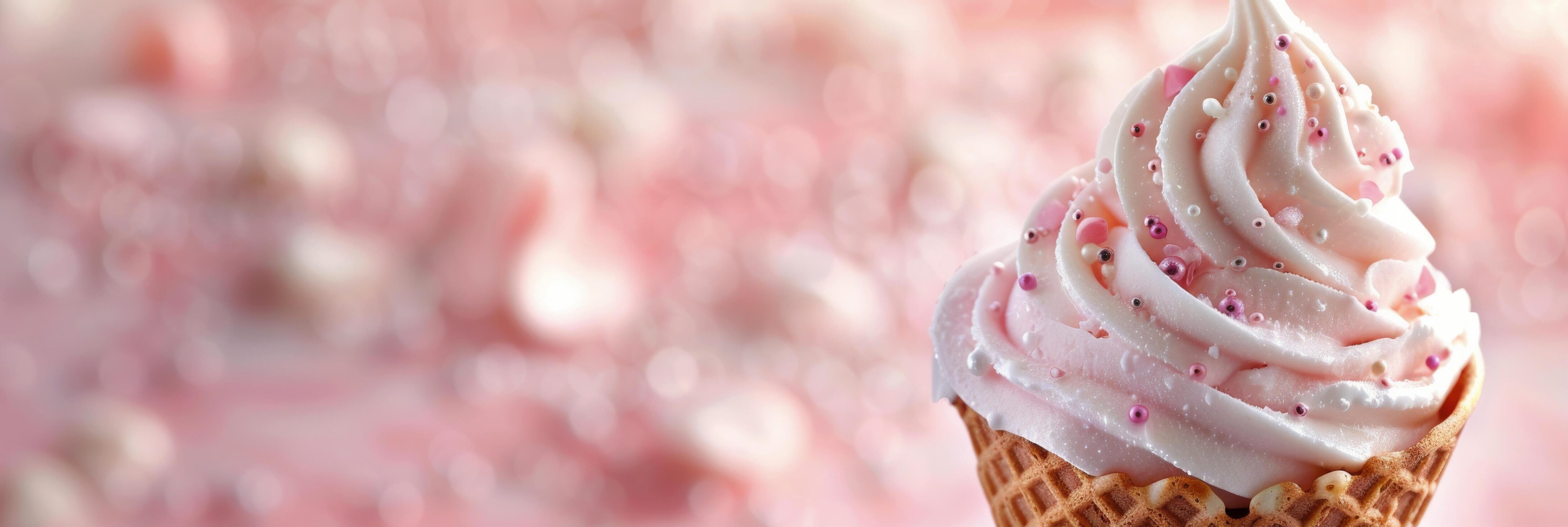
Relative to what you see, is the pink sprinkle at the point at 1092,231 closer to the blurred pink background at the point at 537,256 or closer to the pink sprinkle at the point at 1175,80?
the pink sprinkle at the point at 1175,80

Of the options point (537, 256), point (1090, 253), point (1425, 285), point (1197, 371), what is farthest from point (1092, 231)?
point (537, 256)

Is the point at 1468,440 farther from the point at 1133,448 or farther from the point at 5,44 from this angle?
the point at 5,44

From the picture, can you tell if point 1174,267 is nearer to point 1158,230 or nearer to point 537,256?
point 1158,230

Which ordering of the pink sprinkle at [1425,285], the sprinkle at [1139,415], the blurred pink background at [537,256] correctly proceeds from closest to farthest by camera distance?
the sprinkle at [1139,415]
the pink sprinkle at [1425,285]
the blurred pink background at [537,256]

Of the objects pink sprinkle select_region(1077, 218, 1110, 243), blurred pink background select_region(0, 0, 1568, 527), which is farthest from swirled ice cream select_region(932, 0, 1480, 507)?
blurred pink background select_region(0, 0, 1568, 527)

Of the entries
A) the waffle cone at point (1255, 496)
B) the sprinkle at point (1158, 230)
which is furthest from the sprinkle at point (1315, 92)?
the waffle cone at point (1255, 496)

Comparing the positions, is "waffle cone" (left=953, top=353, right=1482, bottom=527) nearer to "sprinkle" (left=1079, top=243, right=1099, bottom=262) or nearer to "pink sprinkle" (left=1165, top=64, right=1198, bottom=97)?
"sprinkle" (left=1079, top=243, right=1099, bottom=262)
